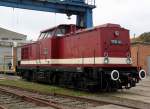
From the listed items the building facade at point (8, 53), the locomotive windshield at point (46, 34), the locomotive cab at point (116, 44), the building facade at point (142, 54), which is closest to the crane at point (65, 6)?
the locomotive windshield at point (46, 34)

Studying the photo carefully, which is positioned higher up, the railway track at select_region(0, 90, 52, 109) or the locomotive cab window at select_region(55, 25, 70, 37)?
the locomotive cab window at select_region(55, 25, 70, 37)

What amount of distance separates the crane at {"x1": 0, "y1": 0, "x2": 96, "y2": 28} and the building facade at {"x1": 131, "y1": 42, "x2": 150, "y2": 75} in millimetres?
7476

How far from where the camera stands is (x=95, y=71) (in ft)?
50.8

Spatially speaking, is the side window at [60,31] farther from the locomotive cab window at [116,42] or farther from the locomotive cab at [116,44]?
the locomotive cab window at [116,42]

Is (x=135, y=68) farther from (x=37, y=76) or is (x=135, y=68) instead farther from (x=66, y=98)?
(x=37, y=76)

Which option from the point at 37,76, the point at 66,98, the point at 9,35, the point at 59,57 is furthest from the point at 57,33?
the point at 9,35

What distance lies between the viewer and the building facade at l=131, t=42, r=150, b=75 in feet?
106

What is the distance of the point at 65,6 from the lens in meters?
26.3

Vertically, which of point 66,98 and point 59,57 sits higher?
point 59,57

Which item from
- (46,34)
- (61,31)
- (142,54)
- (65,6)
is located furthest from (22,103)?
(142,54)

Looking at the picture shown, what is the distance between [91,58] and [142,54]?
17.3 m

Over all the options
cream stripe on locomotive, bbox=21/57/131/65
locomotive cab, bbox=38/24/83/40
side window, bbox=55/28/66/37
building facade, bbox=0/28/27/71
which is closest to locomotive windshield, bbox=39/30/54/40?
locomotive cab, bbox=38/24/83/40

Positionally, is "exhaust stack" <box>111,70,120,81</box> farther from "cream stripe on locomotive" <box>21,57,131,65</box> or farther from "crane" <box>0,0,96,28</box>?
"crane" <box>0,0,96,28</box>

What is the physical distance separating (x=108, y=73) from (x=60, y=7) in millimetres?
12209
